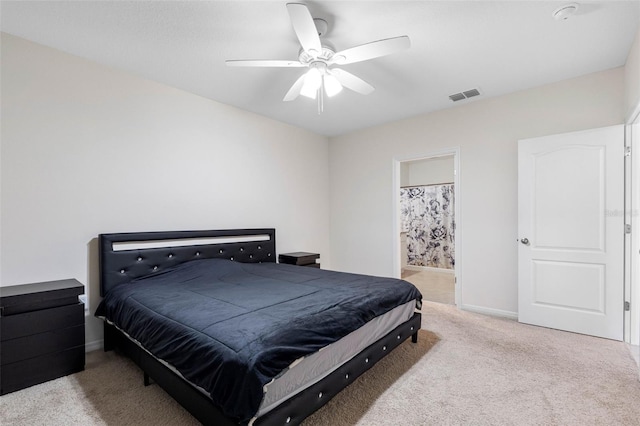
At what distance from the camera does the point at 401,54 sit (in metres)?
2.66

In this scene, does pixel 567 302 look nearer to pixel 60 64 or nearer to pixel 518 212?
pixel 518 212

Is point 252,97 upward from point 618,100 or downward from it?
upward

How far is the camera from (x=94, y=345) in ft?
8.94

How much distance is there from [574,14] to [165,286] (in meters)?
3.76

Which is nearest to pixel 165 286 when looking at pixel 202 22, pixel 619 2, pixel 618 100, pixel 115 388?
pixel 115 388

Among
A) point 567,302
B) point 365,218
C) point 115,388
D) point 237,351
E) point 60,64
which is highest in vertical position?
point 60,64

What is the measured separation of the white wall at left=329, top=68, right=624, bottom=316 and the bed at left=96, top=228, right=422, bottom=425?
1483 mm

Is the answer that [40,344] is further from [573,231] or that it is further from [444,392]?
[573,231]

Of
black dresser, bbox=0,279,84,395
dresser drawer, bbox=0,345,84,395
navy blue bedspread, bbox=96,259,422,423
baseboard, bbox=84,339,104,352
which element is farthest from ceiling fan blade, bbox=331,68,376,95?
baseboard, bbox=84,339,104,352

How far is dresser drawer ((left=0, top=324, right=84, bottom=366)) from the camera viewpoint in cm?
202

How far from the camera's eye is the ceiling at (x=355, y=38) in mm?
2064

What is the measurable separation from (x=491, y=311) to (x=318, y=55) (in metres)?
3.49

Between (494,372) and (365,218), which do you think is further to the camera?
(365,218)

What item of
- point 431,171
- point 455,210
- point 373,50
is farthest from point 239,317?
point 431,171
